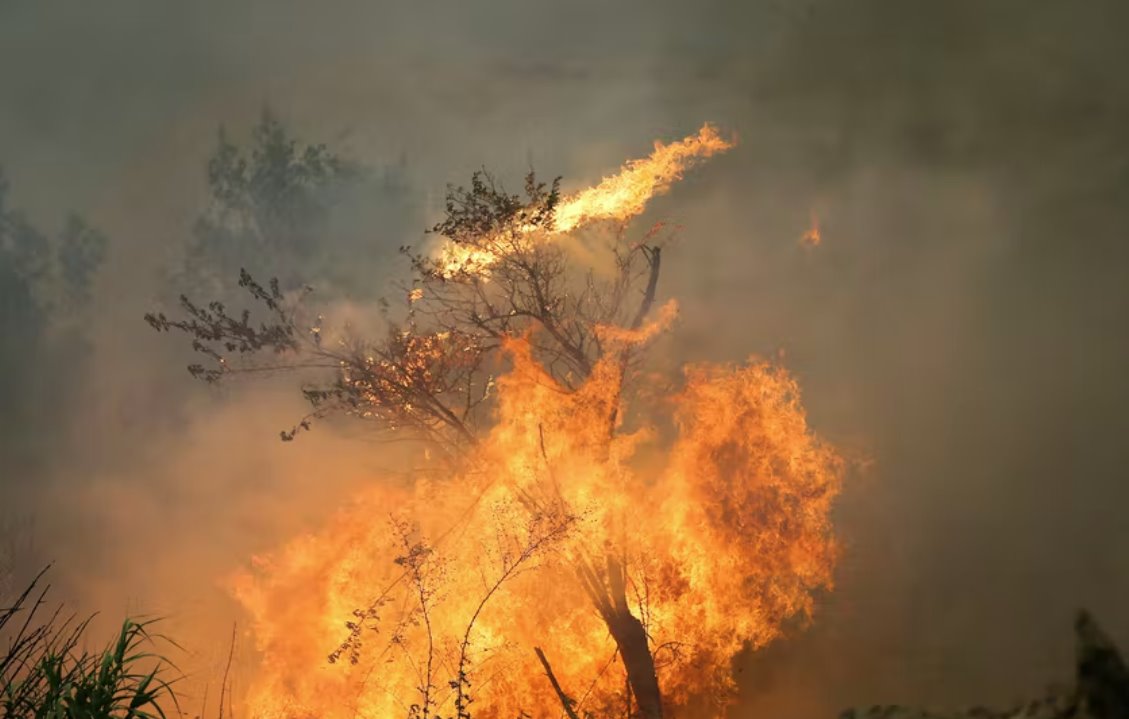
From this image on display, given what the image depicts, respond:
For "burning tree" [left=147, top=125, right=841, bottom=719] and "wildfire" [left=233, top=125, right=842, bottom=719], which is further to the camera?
"wildfire" [left=233, top=125, right=842, bottom=719]

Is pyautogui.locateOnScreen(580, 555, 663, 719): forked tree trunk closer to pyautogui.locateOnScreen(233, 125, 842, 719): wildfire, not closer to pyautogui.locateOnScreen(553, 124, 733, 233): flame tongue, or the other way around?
pyautogui.locateOnScreen(233, 125, 842, 719): wildfire

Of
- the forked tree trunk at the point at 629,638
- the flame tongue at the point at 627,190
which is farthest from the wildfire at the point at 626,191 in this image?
the forked tree trunk at the point at 629,638

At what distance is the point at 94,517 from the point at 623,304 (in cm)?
1845

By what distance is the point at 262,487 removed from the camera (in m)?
19.4

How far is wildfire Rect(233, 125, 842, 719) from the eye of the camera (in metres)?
10.3

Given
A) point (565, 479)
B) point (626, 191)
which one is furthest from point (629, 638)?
point (626, 191)

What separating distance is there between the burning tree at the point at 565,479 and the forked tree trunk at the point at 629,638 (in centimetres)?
3

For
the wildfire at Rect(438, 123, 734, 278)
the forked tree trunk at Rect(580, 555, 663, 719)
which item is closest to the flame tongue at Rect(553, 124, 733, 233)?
the wildfire at Rect(438, 123, 734, 278)

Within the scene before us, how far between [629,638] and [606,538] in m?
1.28

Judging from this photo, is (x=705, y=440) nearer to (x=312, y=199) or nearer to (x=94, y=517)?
(x=312, y=199)

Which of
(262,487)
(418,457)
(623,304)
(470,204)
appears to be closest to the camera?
(470,204)

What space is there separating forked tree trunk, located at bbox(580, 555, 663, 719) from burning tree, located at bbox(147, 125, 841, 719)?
1.1 inches

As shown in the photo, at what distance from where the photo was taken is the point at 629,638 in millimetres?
9773

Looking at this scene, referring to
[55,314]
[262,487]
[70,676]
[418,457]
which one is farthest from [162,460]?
[70,676]
